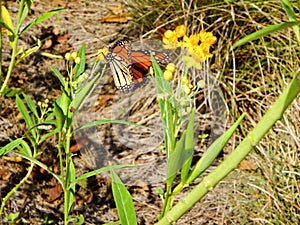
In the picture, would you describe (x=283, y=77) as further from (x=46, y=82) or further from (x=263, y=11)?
(x=46, y=82)

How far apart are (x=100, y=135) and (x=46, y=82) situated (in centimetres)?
48

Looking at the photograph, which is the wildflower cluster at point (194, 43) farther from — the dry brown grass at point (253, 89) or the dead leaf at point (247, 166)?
the dead leaf at point (247, 166)

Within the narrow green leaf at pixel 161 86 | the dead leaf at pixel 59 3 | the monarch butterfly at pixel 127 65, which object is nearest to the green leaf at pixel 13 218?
the monarch butterfly at pixel 127 65

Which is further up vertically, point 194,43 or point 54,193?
point 194,43

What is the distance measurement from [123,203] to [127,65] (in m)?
0.25

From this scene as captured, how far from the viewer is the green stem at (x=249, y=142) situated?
0.44 meters

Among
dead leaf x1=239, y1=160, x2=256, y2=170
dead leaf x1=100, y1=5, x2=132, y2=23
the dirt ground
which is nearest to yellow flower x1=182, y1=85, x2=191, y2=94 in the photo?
the dirt ground

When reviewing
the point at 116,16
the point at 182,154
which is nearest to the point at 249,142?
the point at 182,154

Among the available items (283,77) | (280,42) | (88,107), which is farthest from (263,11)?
(88,107)

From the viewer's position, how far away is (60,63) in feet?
8.41

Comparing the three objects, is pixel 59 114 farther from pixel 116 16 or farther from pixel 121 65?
pixel 116 16

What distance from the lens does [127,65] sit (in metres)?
0.88

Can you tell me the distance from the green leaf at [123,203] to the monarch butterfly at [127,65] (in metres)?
0.20

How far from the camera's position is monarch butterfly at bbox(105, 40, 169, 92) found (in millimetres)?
875
